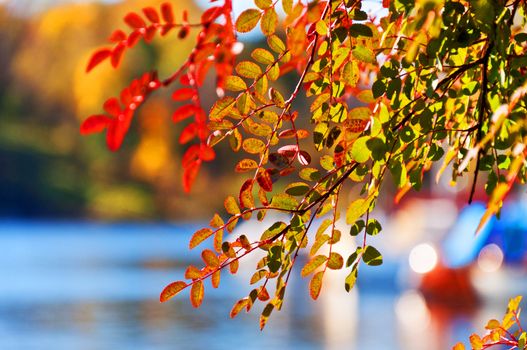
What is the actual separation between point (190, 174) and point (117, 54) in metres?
0.25

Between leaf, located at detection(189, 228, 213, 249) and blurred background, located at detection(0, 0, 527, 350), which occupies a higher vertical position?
blurred background, located at detection(0, 0, 527, 350)

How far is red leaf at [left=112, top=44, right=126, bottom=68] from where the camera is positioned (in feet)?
5.85

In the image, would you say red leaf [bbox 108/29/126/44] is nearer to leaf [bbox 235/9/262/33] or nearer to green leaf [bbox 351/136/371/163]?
leaf [bbox 235/9/262/33]

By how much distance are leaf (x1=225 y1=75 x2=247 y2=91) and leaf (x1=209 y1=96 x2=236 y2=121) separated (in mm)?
16

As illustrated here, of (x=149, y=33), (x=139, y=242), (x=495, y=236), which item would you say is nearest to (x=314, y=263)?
(x=149, y=33)

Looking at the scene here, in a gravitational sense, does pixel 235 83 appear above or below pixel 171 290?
above

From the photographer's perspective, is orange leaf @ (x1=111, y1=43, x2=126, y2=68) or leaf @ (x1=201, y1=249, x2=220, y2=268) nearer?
orange leaf @ (x1=111, y1=43, x2=126, y2=68)

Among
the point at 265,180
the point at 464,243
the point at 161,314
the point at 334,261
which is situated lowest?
the point at 334,261

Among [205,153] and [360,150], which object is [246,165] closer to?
[205,153]

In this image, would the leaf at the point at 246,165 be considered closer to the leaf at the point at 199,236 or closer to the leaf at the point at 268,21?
the leaf at the point at 199,236

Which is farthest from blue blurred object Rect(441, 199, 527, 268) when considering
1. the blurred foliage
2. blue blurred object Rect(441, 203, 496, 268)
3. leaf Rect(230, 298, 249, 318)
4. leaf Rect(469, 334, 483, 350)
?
the blurred foliage

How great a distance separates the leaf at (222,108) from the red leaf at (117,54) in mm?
157

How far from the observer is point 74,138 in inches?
2493

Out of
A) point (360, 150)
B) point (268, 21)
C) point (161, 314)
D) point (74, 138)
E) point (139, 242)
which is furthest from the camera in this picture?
point (74, 138)
